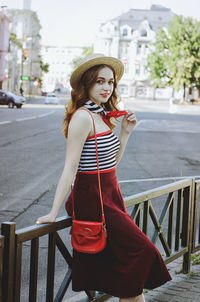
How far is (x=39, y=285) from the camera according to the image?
168 inches

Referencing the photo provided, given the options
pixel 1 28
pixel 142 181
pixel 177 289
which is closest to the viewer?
pixel 177 289

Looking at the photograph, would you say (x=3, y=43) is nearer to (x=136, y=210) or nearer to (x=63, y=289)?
(x=136, y=210)

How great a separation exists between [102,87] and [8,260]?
3.77 ft

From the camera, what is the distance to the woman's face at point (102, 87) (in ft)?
9.95

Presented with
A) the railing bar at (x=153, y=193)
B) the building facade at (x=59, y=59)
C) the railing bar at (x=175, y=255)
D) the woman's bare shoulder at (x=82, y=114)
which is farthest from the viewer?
the building facade at (x=59, y=59)

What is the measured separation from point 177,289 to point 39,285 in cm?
115

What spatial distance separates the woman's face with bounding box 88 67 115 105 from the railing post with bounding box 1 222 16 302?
0.97 metres

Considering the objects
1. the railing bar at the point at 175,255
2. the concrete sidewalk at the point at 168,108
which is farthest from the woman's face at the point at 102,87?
the concrete sidewalk at the point at 168,108

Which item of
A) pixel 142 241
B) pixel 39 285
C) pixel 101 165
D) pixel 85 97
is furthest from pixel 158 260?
pixel 39 285

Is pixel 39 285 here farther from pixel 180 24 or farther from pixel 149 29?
pixel 149 29

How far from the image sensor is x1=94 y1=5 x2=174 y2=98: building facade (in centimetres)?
11381

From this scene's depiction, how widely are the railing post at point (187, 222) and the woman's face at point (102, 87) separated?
1.60 m

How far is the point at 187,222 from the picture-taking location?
4.39 metres

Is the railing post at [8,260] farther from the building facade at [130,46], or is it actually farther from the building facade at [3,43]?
the building facade at [130,46]
